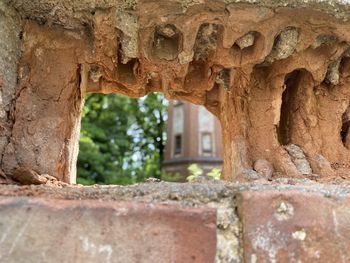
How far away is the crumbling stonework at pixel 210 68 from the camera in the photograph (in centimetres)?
159

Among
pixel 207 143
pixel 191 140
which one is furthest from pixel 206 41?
pixel 191 140

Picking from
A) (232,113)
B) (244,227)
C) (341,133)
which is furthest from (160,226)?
(341,133)

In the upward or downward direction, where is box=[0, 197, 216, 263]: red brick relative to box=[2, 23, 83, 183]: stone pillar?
downward

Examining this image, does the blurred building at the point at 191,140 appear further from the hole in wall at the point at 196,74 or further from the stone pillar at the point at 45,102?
the stone pillar at the point at 45,102

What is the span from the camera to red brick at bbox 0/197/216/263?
117 cm

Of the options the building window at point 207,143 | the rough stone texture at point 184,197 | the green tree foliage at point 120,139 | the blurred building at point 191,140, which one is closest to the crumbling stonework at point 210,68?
the rough stone texture at point 184,197

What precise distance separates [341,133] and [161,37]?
0.89 meters

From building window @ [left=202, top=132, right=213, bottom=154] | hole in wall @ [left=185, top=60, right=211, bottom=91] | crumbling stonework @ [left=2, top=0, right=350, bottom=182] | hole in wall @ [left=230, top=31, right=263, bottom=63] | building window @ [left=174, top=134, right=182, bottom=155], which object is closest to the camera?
crumbling stonework @ [left=2, top=0, right=350, bottom=182]

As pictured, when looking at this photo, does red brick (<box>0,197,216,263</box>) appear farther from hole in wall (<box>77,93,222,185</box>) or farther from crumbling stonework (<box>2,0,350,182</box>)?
hole in wall (<box>77,93,222,185</box>)

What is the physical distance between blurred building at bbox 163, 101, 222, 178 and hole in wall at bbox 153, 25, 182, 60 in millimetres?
14849

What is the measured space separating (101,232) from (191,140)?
53.3 ft

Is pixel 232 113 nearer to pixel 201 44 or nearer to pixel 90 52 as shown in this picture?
pixel 201 44

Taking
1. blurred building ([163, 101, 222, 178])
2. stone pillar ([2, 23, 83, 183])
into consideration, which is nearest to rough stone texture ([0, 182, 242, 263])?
stone pillar ([2, 23, 83, 183])

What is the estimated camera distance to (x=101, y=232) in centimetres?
120
